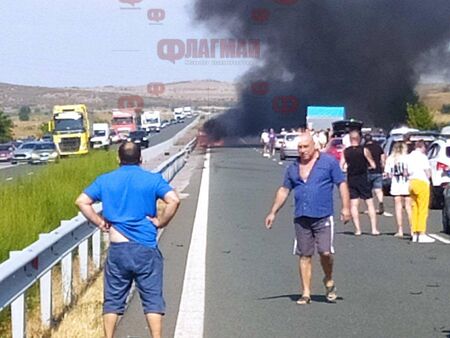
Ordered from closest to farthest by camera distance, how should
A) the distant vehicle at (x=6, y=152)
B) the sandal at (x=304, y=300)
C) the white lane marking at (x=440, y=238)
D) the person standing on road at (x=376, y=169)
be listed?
the sandal at (x=304, y=300) < the white lane marking at (x=440, y=238) < the person standing on road at (x=376, y=169) < the distant vehicle at (x=6, y=152)

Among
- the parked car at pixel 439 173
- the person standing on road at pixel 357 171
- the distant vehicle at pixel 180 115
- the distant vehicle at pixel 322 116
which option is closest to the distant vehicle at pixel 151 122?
the distant vehicle at pixel 180 115

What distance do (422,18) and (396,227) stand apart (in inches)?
1721

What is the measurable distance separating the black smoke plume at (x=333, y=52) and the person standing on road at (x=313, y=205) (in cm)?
5050

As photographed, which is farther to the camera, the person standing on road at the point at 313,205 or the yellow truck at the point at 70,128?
the yellow truck at the point at 70,128

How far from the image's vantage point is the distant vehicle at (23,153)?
56.1 metres

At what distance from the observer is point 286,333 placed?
30.6 feet

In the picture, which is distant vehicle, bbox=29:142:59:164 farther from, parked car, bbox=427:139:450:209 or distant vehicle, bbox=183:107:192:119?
distant vehicle, bbox=183:107:192:119

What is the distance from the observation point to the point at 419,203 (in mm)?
16859

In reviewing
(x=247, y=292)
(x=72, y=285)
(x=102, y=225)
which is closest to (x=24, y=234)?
(x=72, y=285)

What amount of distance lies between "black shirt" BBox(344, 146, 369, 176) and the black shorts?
0.09 metres

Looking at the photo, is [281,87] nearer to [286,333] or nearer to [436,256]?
[436,256]

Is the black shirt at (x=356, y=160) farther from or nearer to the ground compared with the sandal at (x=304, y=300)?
farther from the ground

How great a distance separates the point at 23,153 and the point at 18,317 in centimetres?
4999

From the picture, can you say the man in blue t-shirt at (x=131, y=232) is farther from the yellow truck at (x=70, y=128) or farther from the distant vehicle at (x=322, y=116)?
the distant vehicle at (x=322, y=116)
